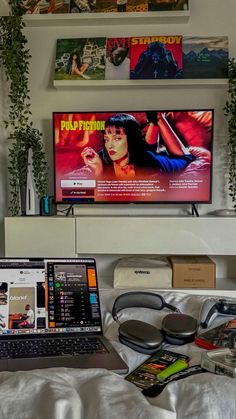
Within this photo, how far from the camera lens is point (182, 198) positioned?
290 centimetres

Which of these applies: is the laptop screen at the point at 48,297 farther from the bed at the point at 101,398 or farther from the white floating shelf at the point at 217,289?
the white floating shelf at the point at 217,289

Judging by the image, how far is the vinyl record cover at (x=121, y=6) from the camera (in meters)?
2.90

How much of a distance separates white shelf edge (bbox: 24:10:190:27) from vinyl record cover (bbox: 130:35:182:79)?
0.40 feet

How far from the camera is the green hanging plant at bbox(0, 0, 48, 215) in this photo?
9.36 ft

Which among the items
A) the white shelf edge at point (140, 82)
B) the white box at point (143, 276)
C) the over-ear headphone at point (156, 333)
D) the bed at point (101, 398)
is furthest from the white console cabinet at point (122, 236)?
the bed at point (101, 398)

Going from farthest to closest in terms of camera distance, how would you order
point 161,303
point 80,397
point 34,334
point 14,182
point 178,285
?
point 14,182 → point 178,285 → point 161,303 → point 34,334 → point 80,397

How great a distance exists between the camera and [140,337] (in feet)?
2.93

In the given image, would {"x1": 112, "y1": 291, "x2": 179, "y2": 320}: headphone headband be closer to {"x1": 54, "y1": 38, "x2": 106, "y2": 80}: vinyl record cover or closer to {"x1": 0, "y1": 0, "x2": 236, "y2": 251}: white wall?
{"x1": 0, "y1": 0, "x2": 236, "y2": 251}: white wall

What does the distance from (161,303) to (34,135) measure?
213 cm

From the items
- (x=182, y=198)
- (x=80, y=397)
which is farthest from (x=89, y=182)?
(x=80, y=397)

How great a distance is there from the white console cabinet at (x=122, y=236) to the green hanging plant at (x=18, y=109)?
274 millimetres

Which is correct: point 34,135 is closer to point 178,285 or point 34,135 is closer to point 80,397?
point 178,285

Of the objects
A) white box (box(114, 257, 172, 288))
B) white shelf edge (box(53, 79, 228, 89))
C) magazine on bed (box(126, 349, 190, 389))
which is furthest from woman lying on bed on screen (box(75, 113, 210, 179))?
magazine on bed (box(126, 349, 190, 389))

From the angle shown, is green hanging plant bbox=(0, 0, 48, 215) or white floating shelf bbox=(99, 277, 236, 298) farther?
green hanging plant bbox=(0, 0, 48, 215)
